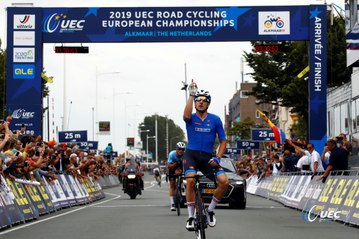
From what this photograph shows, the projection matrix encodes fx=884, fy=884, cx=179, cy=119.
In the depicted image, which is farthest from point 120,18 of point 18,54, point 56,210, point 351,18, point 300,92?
point 300,92

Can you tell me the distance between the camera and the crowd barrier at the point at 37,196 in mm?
16953

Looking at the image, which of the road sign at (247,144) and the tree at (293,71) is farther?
the road sign at (247,144)

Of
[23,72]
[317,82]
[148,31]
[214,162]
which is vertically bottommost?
[214,162]

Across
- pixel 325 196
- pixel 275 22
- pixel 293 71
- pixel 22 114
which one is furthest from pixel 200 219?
pixel 293 71

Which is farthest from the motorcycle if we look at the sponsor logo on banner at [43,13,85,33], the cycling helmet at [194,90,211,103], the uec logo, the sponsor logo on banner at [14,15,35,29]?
the cycling helmet at [194,90,211,103]

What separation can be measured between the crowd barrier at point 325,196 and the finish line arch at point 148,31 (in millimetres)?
7244

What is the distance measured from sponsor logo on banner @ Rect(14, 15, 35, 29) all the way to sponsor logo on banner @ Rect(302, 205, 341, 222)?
656 inches

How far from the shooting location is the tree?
51.6 meters

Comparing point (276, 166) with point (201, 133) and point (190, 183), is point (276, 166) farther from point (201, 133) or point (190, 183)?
point (190, 183)

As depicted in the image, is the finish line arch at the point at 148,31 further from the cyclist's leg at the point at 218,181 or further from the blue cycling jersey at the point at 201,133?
the cyclist's leg at the point at 218,181

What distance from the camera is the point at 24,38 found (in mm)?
33812

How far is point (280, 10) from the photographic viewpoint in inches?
1329

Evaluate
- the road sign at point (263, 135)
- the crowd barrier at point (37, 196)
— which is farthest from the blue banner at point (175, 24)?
the road sign at point (263, 135)

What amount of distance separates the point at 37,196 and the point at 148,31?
13720 millimetres
